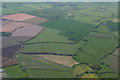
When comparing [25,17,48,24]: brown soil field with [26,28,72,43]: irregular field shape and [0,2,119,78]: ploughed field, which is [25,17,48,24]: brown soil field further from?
[26,28,72,43]: irregular field shape

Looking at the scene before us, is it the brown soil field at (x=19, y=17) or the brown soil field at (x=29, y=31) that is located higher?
the brown soil field at (x=19, y=17)

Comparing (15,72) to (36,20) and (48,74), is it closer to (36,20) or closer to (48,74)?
(48,74)

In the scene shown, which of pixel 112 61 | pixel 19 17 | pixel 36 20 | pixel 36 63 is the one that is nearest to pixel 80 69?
pixel 112 61

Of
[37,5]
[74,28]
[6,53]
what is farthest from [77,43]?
[37,5]

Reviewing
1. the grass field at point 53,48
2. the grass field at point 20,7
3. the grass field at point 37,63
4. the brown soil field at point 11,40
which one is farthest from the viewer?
the grass field at point 20,7

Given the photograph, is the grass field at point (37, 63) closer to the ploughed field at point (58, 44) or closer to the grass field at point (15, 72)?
the ploughed field at point (58, 44)

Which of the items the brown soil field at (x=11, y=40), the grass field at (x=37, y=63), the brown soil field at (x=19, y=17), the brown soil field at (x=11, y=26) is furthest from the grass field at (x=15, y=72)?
the brown soil field at (x=19, y=17)

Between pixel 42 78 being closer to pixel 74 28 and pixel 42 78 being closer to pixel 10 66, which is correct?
pixel 10 66

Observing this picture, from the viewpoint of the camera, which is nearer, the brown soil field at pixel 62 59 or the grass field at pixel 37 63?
the grass field at pixel 37 63
